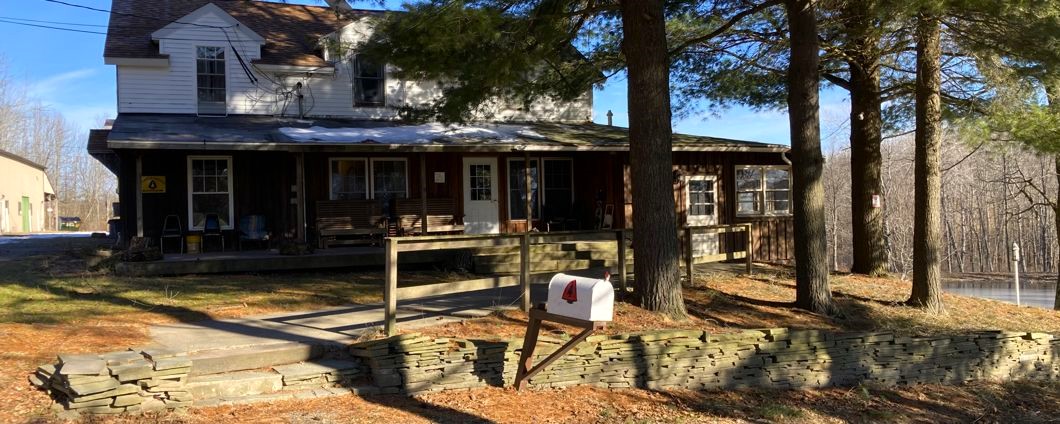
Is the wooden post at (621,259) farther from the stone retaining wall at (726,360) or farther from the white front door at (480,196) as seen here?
the white front door at (480,196)

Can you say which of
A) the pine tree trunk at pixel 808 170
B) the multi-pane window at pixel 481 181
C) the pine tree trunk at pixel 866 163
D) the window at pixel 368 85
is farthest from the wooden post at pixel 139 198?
the pine tree trunk at pixel 866 163

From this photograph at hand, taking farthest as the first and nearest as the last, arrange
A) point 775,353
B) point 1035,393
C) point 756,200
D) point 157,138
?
point 756,200 < point 157,138 < point 1035,393 < point 775,353

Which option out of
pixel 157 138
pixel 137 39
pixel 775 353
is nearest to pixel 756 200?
pixel 775 353

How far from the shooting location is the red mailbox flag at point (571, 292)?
5256 millimetres

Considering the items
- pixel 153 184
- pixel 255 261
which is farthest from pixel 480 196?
pixel 153 184

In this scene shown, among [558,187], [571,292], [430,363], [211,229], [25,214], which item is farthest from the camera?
[25,214]

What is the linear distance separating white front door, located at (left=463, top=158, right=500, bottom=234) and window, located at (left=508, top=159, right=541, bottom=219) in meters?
0.35

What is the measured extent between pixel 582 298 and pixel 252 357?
2.80 metres

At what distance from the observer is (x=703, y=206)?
16.6m

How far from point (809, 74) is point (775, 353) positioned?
170 inches

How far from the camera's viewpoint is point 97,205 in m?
60.2

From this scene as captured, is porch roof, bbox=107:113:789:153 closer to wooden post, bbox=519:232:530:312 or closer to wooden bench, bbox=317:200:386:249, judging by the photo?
wooden bench, bbox=317:200:386:249

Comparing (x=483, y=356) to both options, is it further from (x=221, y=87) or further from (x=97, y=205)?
(x=97, y=205)

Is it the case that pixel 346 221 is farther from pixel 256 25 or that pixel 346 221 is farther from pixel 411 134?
pixel 256 25
